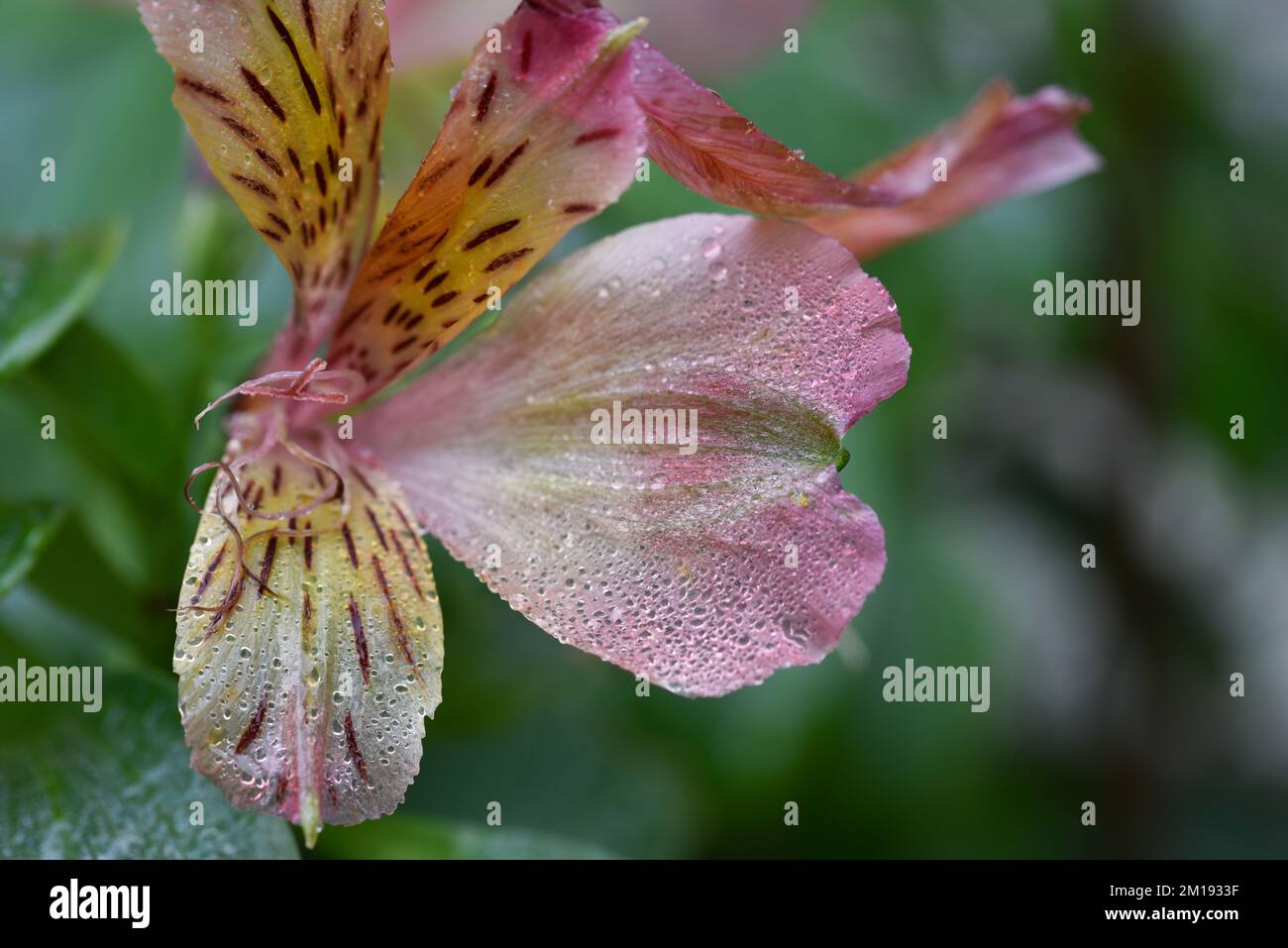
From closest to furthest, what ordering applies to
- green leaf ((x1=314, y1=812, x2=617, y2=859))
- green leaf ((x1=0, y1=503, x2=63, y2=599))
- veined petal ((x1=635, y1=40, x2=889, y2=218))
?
veined petal ((x1=635, y1=40, x2=889, y2=218)) → green leaf ((x1=0, y1=503, x2=63, y2=599)) → green leaf ((x1=314, y1=812, x2=617, y2=859))

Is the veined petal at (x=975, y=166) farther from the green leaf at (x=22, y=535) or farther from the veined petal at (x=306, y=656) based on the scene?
the green leaf at (x=22, y=535)

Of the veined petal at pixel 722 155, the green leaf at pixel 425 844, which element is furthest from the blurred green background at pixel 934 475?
the veined petal at pixel 722 155

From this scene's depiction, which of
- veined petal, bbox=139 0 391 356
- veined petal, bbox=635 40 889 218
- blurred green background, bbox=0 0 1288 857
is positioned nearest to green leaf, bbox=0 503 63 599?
blurred green background, bbox=0 0 1288 857

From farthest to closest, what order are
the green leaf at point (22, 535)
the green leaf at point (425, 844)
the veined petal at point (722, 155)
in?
the green leaf at point (425, 844), the green leaf at point (22, 535), the veined petal at point (722, 155)

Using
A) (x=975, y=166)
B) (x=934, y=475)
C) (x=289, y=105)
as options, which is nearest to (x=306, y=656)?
(x=289, y=105)

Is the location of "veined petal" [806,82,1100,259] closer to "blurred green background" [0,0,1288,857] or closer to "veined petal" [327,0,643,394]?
"veined petal" [327,0,643,394]
